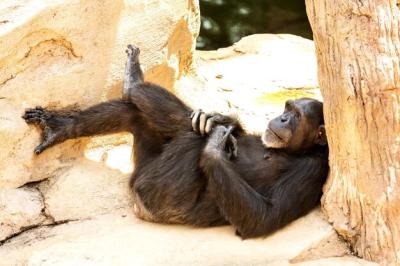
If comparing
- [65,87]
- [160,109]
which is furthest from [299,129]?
[65,87]

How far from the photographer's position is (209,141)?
4.61m

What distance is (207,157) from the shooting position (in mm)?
4508

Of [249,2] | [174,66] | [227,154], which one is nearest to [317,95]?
[174,66]

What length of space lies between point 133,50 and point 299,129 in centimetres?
122

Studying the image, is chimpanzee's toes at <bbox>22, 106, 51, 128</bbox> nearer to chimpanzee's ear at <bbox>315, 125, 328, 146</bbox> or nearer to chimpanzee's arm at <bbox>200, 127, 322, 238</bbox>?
chimpanzee's arm at <bbox>200, 127, 322, 238</bbox>

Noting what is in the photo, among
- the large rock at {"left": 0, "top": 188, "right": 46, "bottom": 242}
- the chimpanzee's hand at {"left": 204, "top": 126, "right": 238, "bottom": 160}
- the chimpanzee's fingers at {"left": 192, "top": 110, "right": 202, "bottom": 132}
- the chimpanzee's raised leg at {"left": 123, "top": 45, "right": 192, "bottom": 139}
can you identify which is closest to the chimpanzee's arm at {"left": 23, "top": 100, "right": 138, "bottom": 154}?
the chimpanzee's raised leg at {"left": 123, "top": 45, "right": 192, "bottom": 139}

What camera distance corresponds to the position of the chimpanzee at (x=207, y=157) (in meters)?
4.47

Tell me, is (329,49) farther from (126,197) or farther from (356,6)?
(126,197)

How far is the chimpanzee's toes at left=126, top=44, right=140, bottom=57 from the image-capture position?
519 cm

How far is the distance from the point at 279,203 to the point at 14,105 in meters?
1.75

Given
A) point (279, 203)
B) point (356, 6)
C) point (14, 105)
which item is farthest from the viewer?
point (14, 105)

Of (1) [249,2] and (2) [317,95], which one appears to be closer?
(2) [317,95]

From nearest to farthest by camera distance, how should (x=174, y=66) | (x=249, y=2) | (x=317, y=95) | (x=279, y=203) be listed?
(x=279, y=203) < (x=174, y=66) < (x=317, y=95) < (x=249, y=2)

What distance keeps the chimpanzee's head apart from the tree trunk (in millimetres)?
524
